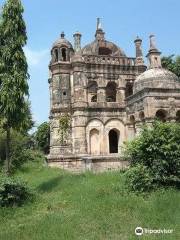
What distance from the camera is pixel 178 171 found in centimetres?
1417

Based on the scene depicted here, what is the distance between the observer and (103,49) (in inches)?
1227

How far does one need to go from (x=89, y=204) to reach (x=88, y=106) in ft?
48.7

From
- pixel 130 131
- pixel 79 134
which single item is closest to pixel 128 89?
pixel 130 131

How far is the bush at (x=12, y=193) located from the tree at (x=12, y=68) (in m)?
2.34

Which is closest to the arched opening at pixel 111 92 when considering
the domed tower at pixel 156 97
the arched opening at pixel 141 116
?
the domed tower at pixel 156 97

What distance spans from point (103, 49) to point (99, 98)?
4.81 meters

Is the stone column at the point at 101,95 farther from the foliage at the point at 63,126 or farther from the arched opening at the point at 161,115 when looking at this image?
the arched opening at the point at 161,115

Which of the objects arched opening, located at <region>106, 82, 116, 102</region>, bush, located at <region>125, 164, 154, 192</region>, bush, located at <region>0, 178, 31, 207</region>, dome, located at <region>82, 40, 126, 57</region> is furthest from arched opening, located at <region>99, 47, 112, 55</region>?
bush, located at <region>0, 178, 31, 207</region>

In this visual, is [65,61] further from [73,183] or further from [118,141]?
[73,183]

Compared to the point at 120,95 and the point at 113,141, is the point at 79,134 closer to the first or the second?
the point at 113,141

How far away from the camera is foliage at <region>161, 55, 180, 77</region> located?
3391 centimetres

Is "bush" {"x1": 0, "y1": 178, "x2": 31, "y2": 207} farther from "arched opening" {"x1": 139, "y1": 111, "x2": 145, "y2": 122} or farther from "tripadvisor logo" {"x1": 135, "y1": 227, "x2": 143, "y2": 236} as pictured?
"arched opening" {"x1": 139, "y1": 111, "x2": 145, "y2": 122}

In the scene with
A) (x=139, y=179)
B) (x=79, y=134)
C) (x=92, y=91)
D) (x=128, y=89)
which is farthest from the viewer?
(x=128, y=89)

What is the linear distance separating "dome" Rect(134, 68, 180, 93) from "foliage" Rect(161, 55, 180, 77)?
29.2ft
